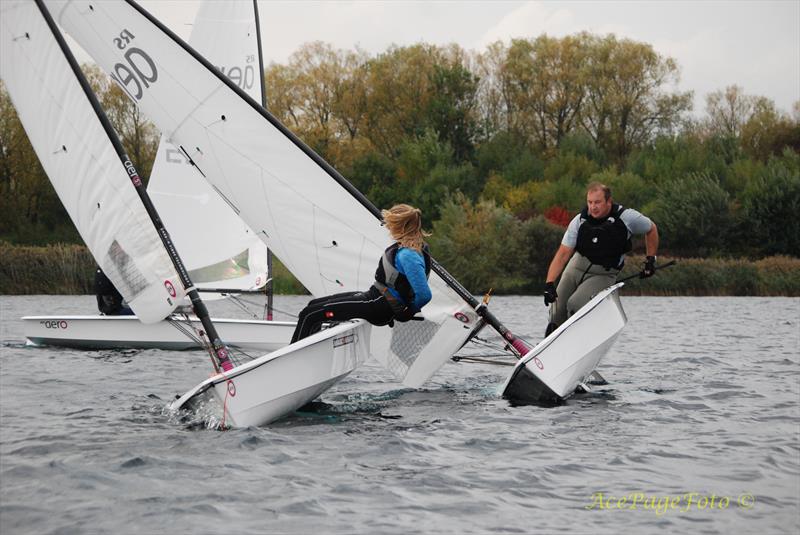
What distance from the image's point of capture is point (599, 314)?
26.9 feet

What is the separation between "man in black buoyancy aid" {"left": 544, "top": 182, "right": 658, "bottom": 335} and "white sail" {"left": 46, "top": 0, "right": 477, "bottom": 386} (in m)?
1.15

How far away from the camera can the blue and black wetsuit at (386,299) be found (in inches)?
287

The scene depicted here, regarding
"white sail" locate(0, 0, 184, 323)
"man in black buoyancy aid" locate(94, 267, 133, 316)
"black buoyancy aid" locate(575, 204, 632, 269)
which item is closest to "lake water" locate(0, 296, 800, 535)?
"white sail" locate(0, 0, 184, 323)

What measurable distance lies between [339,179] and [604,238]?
2.49m

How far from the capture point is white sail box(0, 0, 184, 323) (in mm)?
8055

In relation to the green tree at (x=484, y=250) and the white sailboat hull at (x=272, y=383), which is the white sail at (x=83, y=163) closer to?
the white sailboat hull at (x=272, y=383)

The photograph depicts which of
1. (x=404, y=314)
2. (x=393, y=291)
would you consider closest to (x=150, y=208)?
(x=393, y=291)

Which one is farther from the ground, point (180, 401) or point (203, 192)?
point (203, 192)

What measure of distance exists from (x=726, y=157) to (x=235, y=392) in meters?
40.7

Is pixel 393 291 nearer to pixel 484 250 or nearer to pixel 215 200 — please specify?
pixel 215 200

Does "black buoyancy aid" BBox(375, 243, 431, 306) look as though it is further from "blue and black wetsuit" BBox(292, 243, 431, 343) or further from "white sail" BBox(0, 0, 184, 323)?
"white sail" BBox(0, 0, 184, 323)

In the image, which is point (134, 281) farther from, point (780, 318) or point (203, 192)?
point (780, 318)

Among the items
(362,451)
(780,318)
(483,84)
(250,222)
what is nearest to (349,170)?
(483,84)

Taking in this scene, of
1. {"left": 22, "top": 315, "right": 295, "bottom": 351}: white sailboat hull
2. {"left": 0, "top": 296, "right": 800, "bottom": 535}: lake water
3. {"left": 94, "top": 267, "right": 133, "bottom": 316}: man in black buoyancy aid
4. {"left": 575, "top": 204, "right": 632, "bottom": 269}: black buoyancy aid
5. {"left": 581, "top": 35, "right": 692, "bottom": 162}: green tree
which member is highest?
{"left": 581, "top": 35, "right": 692, "bottom": 162}: green tree
